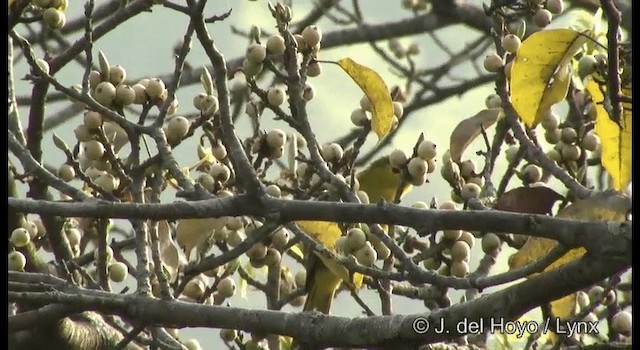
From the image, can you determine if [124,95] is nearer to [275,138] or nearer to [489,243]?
[275,138]

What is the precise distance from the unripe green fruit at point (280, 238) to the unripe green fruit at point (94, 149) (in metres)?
0.47

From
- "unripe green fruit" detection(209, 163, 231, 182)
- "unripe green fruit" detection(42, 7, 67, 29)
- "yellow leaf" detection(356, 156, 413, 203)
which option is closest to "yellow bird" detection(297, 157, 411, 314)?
"yellow leaf" detection(356, 156, 413, 203)

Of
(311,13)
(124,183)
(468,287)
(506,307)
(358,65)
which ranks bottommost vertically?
(506,307)

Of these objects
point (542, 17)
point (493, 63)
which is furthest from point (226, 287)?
point (542, 17)

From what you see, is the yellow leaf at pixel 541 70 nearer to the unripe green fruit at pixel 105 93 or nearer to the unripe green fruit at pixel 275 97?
the unripe green fruit at pixel 275 97

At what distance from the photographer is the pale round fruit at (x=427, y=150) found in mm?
2146

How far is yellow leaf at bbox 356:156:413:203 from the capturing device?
2244mm

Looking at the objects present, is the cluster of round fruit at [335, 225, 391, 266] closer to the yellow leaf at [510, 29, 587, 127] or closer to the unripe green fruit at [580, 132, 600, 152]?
the yellow leaf at [510, 29, 587, 127]

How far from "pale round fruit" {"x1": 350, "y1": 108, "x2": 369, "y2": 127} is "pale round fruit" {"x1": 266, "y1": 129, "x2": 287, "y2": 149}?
22 cm
